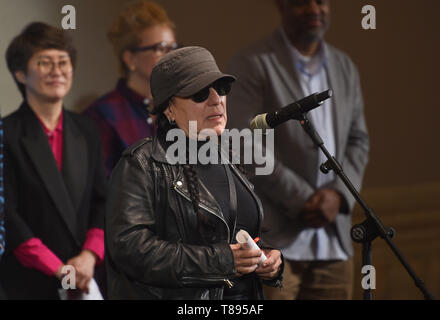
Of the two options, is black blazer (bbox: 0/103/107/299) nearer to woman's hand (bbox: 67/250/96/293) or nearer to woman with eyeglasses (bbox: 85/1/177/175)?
woman's hand (bbox: 67/250/96/293)

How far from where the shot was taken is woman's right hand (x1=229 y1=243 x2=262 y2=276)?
5.76 feet

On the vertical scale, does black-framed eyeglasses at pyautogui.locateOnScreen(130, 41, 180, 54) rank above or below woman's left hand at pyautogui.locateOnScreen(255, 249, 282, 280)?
above

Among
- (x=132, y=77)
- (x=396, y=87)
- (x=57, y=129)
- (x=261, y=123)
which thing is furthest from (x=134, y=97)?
(x=396, y=87)

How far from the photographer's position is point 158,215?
5.92 ft

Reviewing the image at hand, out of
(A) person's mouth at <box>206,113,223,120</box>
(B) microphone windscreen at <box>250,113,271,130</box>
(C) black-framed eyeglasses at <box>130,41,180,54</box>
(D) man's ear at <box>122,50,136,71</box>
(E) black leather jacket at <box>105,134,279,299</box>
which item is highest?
(C) black-framed eyeglasses at <box>130,41,180,54</box>

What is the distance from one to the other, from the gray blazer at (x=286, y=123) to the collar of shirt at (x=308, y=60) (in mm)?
25

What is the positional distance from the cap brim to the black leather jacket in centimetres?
17

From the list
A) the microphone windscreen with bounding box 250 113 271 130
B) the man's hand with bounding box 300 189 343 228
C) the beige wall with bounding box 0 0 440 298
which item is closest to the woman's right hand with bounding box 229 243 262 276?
the microphone windscreen with bounding box 250 113 271 130

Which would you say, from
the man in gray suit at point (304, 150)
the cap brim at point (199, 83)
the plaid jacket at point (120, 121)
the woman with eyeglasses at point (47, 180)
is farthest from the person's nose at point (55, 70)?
the cap brim at point (199, 83)

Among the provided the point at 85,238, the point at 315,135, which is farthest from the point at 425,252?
the point at 315,135

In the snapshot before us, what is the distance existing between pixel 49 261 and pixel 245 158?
88 centimetres

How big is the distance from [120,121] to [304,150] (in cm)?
76

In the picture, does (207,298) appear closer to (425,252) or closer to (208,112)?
(208,112)

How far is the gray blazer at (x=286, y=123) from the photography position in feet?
9.75
